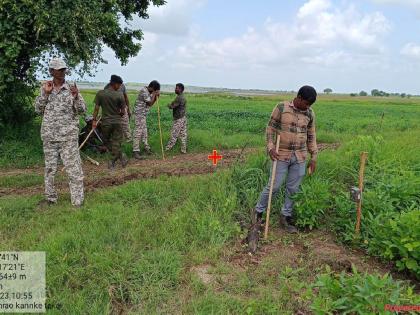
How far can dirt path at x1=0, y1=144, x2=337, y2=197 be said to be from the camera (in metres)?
6.84

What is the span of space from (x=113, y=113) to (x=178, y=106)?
2.16 m

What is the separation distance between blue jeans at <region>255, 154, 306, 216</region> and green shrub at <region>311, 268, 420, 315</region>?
189 centimetres

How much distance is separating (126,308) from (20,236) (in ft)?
5.97

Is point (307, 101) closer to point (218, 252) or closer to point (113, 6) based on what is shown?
point (218, 252)

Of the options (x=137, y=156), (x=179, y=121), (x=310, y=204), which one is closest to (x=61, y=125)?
(x=310, y=204)

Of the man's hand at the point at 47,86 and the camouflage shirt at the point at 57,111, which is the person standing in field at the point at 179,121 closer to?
the camouflage shirt at the point at 57,111

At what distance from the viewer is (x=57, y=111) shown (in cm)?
550

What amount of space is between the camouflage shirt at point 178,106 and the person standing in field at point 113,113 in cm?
183

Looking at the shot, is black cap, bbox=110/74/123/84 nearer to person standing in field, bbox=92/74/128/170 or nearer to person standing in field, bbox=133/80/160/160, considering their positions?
person standing in field, bbox=92/74/128/170

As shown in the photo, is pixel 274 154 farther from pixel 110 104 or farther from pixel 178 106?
pixel 178 106

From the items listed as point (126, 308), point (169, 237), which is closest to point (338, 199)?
point (169, 237)

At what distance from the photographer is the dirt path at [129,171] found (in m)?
6.84

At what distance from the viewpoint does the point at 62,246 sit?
4215mm

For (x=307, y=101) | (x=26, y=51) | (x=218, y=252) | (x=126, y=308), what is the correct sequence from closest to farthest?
(x=126, y=308)
(x=218, y=252)
(x=307, y=101)
(x=26, y=51)
